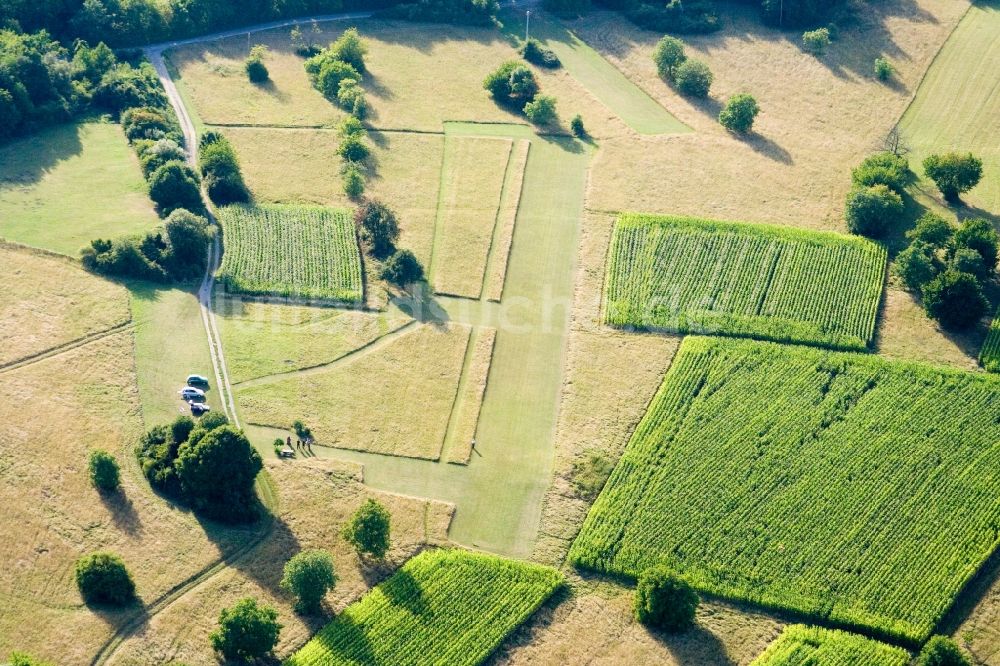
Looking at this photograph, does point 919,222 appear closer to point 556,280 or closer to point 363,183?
point 556,280

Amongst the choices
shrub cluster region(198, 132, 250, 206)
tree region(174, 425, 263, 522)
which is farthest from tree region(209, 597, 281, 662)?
shrub cluster region(198, 132, 250, 206)

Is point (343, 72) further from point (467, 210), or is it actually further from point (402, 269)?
point (402, 269)

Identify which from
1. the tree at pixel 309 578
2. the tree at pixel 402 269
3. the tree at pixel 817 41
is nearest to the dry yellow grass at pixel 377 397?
the tree at pixel 402 269

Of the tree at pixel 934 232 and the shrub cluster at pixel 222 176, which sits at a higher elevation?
the tree at pixel 934 232

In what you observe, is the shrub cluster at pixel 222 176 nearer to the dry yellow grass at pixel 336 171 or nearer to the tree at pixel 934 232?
the dry yellow grass at pixel 336 171

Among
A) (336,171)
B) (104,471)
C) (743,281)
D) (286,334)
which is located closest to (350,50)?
(336,171)

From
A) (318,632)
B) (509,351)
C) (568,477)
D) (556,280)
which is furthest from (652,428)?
(318,632)
